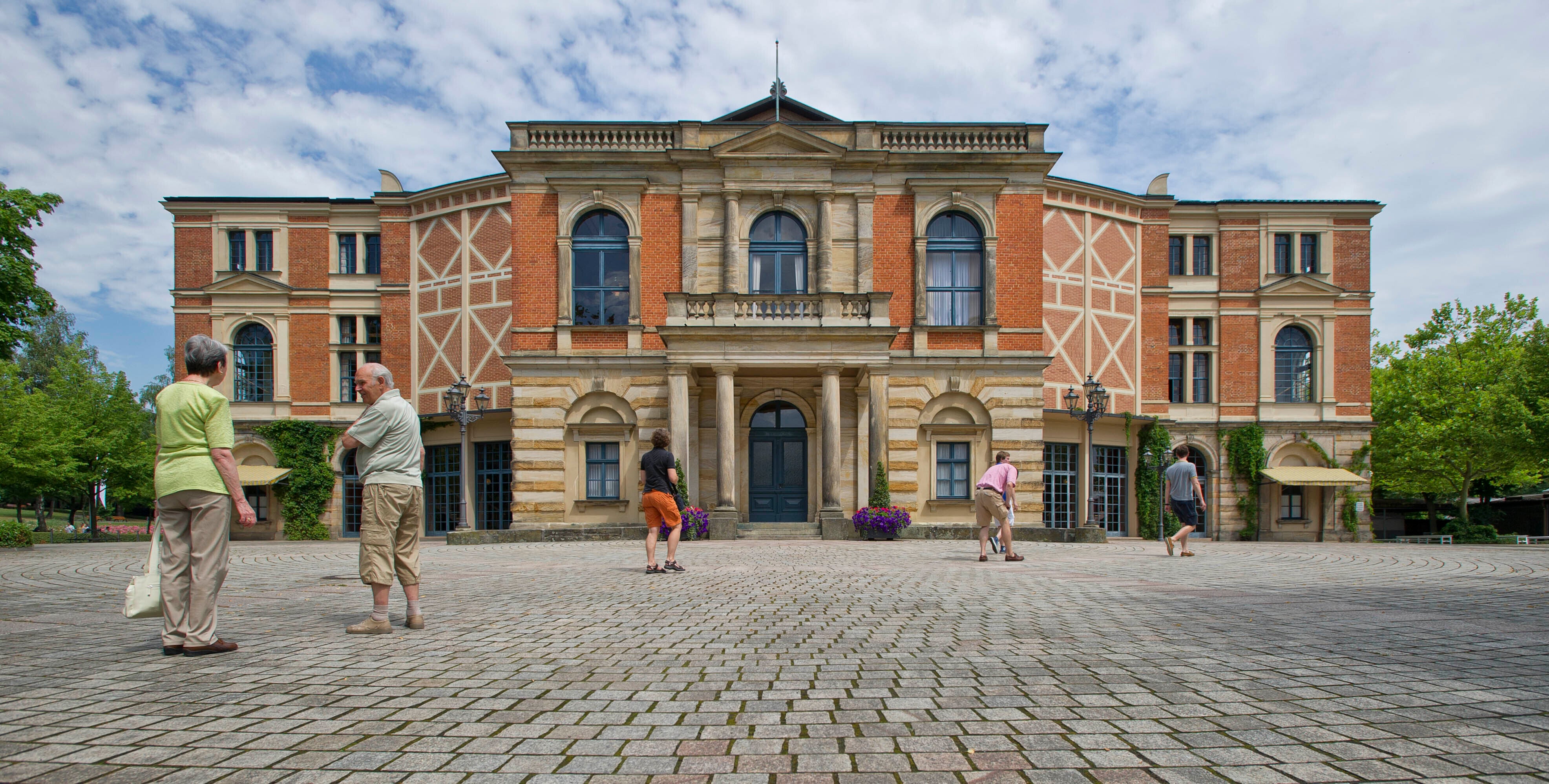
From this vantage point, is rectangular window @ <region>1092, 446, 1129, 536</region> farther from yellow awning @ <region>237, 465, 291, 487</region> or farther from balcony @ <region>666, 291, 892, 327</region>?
yellow awning @ <region>237, 465, 291, 487</region>

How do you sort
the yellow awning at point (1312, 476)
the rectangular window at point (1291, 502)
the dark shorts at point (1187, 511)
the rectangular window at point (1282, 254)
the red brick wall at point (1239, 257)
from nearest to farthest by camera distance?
the dark shorts at point (1187, 511) < the yellow awning at point (1312, 476) < the rectangular window at point (1291, 502) < the red brick wall at point (1239, 257) < the rectangular window at point (1282, 254)

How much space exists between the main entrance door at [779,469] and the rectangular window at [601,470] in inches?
139

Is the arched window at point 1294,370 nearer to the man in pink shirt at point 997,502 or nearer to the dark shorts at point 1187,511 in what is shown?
the dark shorts at point 1187,511

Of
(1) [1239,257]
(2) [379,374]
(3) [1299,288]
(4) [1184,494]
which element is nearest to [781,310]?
(4) [1184,494]

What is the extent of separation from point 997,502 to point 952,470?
8740 mm

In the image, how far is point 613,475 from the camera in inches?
808

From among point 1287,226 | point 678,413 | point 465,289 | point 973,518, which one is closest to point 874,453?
point 973,518

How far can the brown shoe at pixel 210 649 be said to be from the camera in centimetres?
464

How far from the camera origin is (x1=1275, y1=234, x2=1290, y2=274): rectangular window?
93.5ft

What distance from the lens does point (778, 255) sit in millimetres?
20625

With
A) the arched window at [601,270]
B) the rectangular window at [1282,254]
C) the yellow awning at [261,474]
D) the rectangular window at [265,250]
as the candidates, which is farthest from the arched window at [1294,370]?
the rectangular window at [265,250]

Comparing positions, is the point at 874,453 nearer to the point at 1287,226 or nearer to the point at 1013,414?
the point at 1013,414

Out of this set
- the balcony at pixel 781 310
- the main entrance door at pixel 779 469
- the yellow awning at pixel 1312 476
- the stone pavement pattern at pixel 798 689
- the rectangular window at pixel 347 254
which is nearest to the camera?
the stone pavement pattern at pixel 798 689

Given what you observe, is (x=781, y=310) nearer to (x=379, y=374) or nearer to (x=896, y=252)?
(x=896, y=252)
